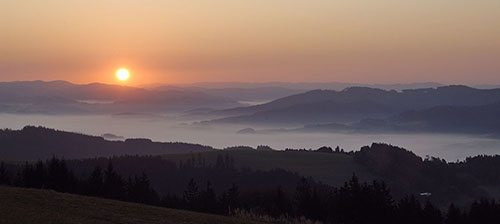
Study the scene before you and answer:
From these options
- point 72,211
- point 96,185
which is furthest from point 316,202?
point 72,211

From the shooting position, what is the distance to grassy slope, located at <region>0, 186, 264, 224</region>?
29058 mm

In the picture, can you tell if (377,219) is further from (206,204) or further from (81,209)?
(81,209)

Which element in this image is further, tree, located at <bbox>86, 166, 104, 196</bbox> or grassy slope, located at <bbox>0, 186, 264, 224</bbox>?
tree, located at <bbox>86, 166, 104, 196</bbox>

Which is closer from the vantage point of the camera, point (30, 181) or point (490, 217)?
point (30, 181)

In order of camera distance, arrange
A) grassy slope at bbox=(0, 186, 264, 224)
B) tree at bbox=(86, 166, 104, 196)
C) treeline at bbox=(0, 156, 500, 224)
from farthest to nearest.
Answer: tree at bbox=(86, 166, 104, 196), treeline at bbox=(0, 156, 500, 224), grassy slope at bbox=(0, 186, 264, 224)

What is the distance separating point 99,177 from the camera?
94.0 metres

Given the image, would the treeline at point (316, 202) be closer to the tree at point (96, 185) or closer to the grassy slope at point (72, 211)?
the tree at point (96, 185)

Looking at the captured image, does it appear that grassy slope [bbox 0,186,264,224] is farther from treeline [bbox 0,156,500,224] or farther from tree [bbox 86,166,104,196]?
tree [bbox 86,166,104,196]

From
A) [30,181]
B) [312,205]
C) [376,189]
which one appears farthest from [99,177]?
[376,189]

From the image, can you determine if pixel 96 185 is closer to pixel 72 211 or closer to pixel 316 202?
pixel 316 202

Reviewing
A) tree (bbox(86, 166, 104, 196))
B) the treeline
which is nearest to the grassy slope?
the treeline

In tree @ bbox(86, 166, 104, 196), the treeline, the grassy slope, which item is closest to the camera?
the grassy slope

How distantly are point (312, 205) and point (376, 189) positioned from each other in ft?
57.3

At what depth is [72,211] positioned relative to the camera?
107 feet
